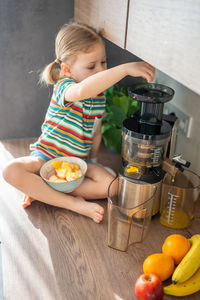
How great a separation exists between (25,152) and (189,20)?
1030 millimetres

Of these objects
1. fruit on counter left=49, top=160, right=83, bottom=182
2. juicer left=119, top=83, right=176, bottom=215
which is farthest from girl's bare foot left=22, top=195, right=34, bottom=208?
juicer left=119, top=83, right=176, bottom=215

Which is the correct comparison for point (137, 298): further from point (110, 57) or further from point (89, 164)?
point (110, 57)

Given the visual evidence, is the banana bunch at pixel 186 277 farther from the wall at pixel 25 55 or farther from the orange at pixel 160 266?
the wall at pixel 25 55

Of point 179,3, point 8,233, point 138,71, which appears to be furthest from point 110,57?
point 8,233

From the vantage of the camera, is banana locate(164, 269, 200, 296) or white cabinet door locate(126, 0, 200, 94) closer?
white cabinet door locate(126, 0, 200, 94)

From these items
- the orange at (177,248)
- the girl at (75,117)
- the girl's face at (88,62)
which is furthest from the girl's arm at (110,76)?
the orange at (177,248)

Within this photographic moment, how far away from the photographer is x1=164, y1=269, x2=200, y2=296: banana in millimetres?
862

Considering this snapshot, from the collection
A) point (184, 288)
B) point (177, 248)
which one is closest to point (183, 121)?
point (177, 248)

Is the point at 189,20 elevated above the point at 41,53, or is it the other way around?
the point at 189,20

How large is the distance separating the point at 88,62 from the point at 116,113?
0.29m

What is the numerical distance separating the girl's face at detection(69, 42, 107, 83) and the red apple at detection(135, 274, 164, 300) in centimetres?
73

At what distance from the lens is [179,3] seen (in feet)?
2.41

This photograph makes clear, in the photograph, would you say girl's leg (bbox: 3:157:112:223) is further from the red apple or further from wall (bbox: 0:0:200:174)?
wall (bbox: 0:0:200:174)

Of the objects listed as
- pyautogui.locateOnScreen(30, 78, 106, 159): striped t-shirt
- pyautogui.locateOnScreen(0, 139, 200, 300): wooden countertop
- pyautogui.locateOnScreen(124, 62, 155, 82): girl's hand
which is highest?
pyautogui.locateOnScreen(124, 62, 155, 82): girl's hand
